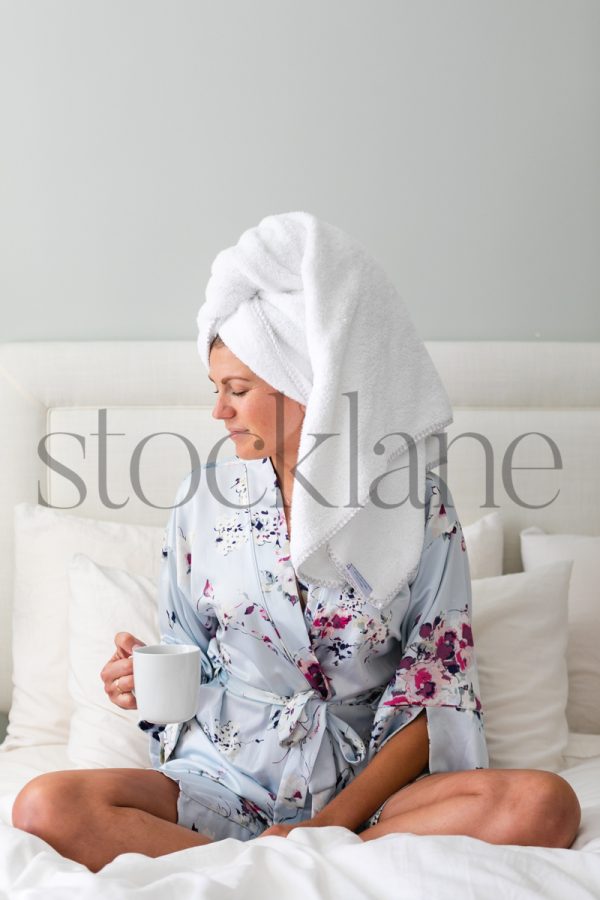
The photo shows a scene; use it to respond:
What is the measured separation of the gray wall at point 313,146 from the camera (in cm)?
229

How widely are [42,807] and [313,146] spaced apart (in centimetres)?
154

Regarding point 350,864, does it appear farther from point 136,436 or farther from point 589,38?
point 589,38

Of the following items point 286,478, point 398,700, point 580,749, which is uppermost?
point 286,478

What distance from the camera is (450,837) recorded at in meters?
1.25

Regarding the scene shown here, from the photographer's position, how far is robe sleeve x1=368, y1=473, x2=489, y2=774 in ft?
5.15

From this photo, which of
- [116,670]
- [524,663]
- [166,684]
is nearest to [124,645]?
[116,670]

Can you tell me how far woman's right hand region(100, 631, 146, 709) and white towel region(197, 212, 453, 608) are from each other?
0.30 m

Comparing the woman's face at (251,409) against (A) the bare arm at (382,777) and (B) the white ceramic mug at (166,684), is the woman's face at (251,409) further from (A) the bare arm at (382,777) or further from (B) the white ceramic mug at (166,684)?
(A) the bare arm at (382,777)

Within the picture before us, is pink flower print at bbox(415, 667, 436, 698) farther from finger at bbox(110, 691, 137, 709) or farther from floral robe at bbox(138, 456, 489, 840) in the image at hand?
finger at bbox(110, 691, 137, 709)

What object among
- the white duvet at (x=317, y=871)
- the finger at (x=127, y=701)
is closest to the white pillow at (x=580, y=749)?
the white duvet at (x=317, y=871)

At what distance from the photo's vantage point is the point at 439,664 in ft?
5.24

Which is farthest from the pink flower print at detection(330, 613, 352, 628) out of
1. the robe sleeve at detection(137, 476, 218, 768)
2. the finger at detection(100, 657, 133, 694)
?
the finger at detection(100, 657, 133, 694)

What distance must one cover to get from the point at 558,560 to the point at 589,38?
1162 mm

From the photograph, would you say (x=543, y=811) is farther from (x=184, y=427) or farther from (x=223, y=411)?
(x=184, y=427)
